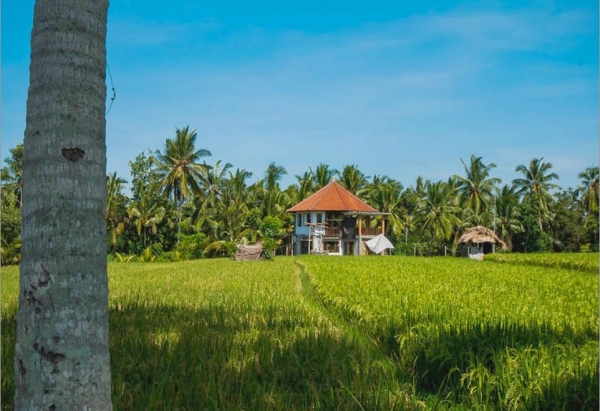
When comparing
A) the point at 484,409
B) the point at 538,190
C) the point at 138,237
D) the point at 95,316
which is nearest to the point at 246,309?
the point at 484,409

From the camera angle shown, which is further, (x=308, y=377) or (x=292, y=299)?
(x=292, y=299)

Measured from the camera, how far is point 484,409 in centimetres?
354

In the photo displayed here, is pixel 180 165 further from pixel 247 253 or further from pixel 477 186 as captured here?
pixel 477 186

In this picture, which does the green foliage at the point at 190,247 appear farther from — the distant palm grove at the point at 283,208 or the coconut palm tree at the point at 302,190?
the coconut palm tree at the point at 302,190

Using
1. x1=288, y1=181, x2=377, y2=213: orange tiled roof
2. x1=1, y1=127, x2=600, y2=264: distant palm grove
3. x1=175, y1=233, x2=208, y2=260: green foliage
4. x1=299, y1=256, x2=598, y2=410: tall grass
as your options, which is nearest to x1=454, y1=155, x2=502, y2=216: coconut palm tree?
x1=1, y1=127, x2=600, y2=264: distant palm grove

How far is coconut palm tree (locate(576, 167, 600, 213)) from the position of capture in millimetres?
49969

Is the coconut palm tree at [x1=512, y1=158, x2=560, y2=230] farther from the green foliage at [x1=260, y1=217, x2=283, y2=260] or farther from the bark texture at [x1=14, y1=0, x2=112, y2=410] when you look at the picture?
the bark texture at [x1=14, y1=0, x2=112, y2=410]

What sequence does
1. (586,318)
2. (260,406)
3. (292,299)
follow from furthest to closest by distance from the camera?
(292,299) → (586,318) → (260,406)

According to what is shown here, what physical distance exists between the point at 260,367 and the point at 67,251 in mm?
2494

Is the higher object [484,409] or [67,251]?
[67,251]

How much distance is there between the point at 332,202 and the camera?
38688mm

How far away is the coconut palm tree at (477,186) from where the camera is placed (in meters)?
46.6

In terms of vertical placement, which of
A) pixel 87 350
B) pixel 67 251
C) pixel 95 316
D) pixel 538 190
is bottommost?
pixel 87 350

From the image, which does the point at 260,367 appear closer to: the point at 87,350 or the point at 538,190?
the point at 87,350
